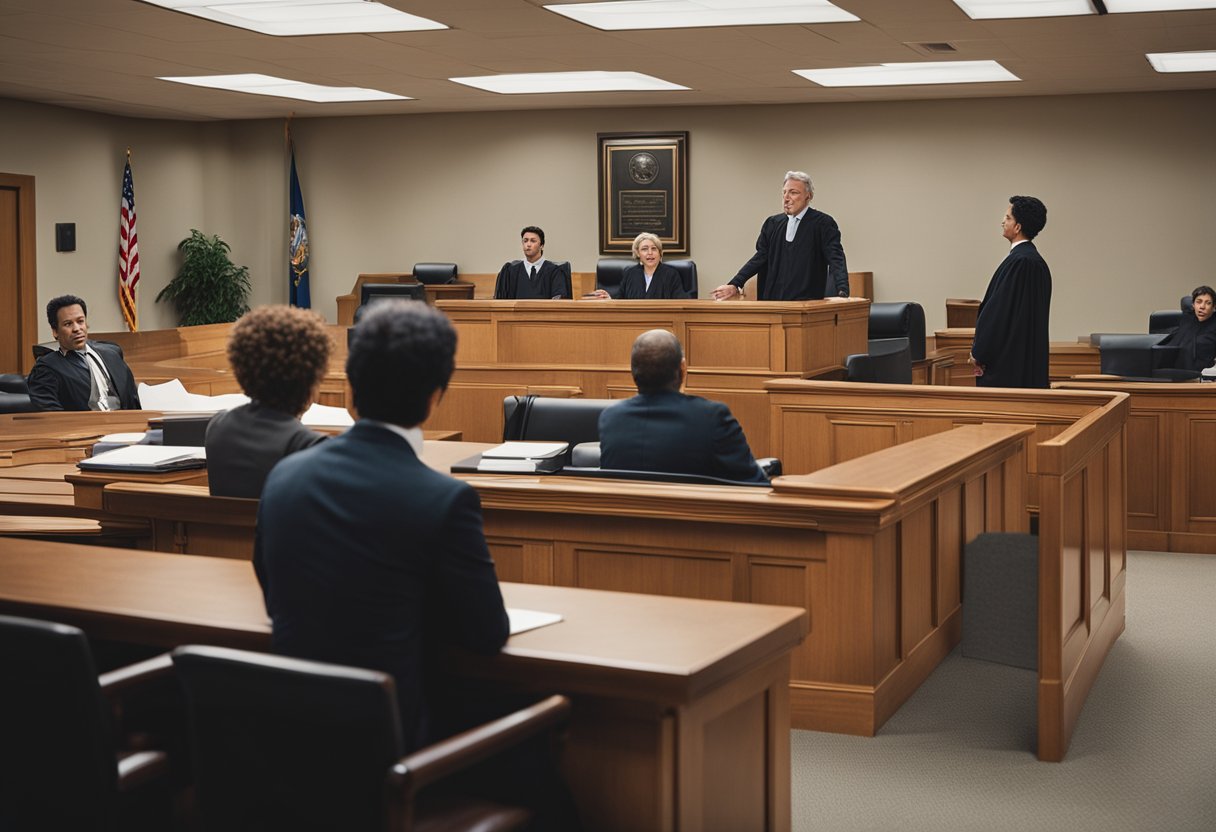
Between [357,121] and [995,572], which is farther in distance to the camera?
[357,121]

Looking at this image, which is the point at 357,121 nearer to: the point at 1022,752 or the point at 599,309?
the point at 599,309

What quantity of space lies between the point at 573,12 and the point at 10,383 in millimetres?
4307

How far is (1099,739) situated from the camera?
435cm

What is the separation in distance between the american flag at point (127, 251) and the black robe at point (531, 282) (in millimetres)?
5576

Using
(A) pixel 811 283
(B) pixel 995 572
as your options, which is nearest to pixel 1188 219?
(A) pixel 811 283

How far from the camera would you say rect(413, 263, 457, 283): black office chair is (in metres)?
14.9

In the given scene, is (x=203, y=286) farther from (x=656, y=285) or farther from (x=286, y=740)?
(x=286, y=740)

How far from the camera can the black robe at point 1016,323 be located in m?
6.85

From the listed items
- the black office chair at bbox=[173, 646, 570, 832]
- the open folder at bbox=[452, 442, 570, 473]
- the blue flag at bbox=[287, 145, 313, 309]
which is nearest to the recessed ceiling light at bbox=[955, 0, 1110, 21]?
the open folder at bbox=[452, 442, 570, 473]

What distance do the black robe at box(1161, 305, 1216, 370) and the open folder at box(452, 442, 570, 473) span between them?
251 inches

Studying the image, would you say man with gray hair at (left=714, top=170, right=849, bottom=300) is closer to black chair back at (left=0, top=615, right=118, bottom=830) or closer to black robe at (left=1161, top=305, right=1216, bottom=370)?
black robe at (left=1161, top=305, right=1216, bottom=370)

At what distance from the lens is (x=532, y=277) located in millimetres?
10797

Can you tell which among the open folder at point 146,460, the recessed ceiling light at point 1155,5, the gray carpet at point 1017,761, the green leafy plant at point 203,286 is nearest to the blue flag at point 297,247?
the green leafy plant at point 203,286

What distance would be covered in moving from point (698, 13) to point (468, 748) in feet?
24.9
